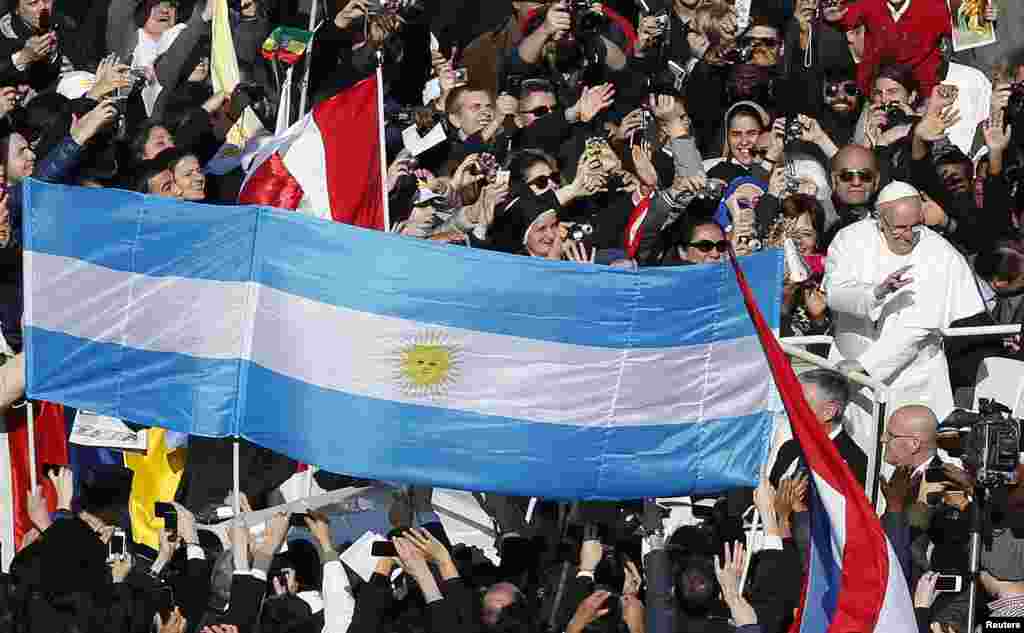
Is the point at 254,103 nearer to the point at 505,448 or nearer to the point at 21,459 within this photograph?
the point at 21,459

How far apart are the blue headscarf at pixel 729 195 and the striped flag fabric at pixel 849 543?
360 cm

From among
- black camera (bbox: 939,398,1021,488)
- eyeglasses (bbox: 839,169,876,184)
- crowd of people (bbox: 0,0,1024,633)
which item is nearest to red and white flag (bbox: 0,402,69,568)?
crowd of people (bbox: 0,0,1024,633)

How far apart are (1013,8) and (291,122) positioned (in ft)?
14.4

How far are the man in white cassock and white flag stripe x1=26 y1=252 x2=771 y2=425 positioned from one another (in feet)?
3.66

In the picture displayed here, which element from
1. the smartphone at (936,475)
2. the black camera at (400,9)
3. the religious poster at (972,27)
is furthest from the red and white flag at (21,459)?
the religious poster at (972,27)

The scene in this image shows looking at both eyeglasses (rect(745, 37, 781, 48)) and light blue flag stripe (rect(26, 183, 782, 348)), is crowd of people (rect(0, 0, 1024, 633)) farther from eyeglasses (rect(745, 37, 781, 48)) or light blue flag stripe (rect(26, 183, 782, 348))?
light blue flag stripe (rect(26, 183, 782, 348))

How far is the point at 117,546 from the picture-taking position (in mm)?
15875

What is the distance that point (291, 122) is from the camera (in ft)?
61.5

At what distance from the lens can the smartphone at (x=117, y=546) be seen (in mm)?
15742

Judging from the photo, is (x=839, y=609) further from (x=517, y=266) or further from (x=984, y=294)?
(x=984, y=294)

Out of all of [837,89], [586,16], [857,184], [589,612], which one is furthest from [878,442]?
[586,16]

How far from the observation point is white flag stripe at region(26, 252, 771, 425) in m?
14.7

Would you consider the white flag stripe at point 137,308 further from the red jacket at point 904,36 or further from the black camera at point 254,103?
the red jacket at point 904,36

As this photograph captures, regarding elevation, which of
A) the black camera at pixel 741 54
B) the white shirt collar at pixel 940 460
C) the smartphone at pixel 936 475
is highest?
the black camera at pixel 741 54
